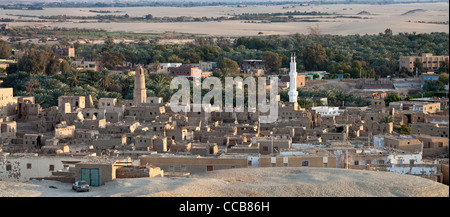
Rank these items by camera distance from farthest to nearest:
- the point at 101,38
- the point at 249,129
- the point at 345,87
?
the point at 101,38 → the point at 345,87 → the point at 249,129

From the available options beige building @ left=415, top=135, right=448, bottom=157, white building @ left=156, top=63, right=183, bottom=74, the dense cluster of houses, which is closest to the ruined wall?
the dense cluster of houses

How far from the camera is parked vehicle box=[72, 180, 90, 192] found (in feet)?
42.3

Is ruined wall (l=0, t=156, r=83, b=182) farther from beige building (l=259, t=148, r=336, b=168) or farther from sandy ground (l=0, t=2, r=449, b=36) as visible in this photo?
sandy ground (l=0, t=2, r=449, b=36)

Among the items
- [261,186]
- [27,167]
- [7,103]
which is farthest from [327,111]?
[261,186]

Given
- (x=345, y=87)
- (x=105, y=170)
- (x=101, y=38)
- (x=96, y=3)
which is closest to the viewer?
(x=105, y=170)

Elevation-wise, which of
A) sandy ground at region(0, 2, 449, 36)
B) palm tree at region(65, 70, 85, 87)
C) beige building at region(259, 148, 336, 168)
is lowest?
beige building at region(259, 148, 336, 168)

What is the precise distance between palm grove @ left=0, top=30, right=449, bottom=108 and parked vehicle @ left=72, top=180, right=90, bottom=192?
69.0ft

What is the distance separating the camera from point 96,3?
112 m

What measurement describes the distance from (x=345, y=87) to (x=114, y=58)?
13354 millimetres

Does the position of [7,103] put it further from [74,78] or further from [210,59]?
[210,59]

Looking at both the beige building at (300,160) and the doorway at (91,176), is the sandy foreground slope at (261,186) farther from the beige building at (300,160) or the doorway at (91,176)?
the beige building at (300,160)

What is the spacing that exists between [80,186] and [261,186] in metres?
2.50
